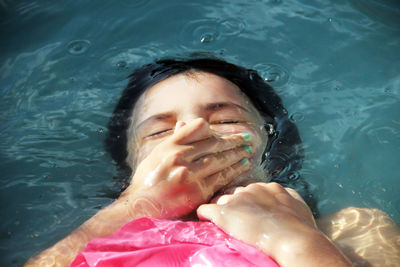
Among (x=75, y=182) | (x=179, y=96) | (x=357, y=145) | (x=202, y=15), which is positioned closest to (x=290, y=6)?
Result: (x=202, y=15)

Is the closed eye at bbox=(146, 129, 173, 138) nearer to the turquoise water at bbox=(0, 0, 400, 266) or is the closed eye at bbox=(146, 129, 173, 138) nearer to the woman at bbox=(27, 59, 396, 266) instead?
the woman at bbox=(27, 59, 396, 266)

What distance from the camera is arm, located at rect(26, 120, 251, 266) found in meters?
1.98

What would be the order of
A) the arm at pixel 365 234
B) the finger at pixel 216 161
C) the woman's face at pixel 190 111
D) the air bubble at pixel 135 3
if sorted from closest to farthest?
1. the arm at pixel 365 234
2. the finger at pixel 216 161
3. the woman's face at pixel 190 111
4. the air bubble at pixel 135 3

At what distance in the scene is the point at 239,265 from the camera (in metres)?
1.57

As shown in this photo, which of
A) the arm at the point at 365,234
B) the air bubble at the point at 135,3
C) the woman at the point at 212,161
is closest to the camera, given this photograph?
the woman at the point at 212,161

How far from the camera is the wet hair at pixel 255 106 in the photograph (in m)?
2.61

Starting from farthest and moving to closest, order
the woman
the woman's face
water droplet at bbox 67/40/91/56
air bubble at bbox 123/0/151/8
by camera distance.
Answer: air bubble at bbox 123/0/151/8, water droplet at bbox 67/40/91/56, the woman's face, the woman

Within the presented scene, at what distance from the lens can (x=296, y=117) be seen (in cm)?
303

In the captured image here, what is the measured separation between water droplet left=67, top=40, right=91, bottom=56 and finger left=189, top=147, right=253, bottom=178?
1831 millimetres

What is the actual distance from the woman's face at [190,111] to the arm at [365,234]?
1.76 feet

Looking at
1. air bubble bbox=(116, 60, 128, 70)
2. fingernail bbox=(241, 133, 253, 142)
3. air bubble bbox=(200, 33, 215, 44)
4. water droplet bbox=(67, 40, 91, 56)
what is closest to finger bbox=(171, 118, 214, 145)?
fingernail bbox=(241, 133, 253, 142)

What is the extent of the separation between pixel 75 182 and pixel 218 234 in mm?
1058

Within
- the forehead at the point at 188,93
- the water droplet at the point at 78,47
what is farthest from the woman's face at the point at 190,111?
the water droplet at the point at 78,47

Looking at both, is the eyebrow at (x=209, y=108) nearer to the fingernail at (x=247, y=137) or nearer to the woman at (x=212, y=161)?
the woman at (x=212, y=161)
